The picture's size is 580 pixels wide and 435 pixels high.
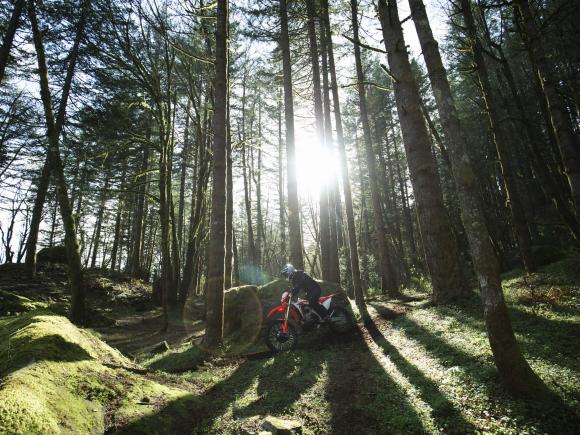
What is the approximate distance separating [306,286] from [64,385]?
5383 mm

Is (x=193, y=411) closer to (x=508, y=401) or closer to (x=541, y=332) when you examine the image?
(x=508, y=401)

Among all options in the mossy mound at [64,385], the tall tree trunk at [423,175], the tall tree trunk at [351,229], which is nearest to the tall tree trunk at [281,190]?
the tall tree trunk at [351,229]

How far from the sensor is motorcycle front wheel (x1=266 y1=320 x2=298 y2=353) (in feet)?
25.0

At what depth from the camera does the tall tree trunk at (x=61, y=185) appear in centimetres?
910

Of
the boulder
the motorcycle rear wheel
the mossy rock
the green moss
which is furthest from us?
the mossy rock

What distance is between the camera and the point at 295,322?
7.82 meters

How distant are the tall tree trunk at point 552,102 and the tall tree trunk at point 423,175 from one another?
81.1 inches

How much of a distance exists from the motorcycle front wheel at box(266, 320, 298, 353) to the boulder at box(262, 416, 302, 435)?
363cm

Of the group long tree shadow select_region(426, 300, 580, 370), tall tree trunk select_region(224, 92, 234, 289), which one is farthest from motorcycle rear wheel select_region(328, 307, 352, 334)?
tall tree trunk select_region(224, 92, 234, 289)

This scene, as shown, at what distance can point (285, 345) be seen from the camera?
7.66m

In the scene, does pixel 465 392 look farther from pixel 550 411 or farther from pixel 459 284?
pixel 459 284

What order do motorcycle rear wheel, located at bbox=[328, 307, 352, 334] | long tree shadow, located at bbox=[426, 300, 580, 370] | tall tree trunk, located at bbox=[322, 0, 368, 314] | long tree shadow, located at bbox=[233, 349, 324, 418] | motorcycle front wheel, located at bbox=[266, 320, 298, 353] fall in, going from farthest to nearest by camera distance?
1. tall tree trunk, located at bbox=[322, 0, 368, 314]
2. motorcycle rear wheel, located at bbox=[328, 307, 352, 334]
3. motorcycle front wheel, located at bbox=[266, 320, 298, 353]
4. long tree shadow, located at bbox=[233, 349, 324, 418]
5. long tree shadow, located at bbox=[426, 300, 580, 370]

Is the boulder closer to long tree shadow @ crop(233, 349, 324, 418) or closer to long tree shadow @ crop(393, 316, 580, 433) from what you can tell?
long tree shadow @ crop(233, 349, 324, 418)

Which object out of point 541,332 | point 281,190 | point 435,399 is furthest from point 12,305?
point 281,190
